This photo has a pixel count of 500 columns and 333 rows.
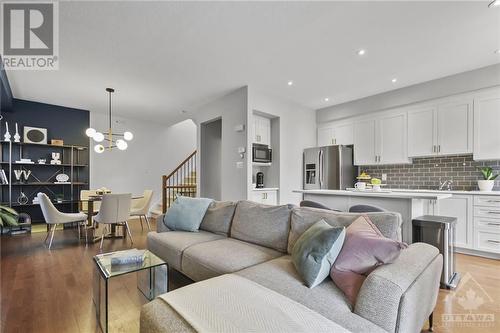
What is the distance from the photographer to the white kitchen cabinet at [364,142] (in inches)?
192

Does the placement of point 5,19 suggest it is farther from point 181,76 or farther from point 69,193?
point 69,193

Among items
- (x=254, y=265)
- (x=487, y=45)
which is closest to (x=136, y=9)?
(x=254, y=265)

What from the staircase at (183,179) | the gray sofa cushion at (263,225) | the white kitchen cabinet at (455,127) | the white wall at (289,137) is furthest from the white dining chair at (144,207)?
the white kitchen cabinet at (455,127)

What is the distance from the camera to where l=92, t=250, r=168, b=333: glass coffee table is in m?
1.69

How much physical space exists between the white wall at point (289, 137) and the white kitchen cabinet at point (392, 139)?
4.85 ft

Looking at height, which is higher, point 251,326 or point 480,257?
point 251,326

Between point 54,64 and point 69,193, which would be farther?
point 69,193

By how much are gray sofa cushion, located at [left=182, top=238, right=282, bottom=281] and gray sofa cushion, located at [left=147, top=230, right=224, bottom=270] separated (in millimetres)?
118

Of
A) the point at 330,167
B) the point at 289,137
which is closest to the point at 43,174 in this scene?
the point at 289,137

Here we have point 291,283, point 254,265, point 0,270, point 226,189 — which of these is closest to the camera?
point 291,283

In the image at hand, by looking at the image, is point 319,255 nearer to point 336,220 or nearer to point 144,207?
point 336,220

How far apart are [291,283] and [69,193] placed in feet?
20.5

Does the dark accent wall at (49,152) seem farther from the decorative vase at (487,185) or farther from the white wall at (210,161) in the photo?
the decorative vase at (487,185)

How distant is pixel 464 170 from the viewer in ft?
13.2
